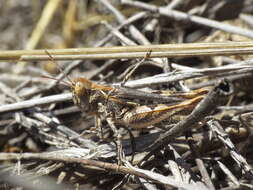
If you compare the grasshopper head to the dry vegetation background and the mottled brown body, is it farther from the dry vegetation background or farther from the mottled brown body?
the dry vegetation background

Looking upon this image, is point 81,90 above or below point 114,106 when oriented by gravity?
above

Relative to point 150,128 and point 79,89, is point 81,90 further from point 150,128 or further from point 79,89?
point 150,128

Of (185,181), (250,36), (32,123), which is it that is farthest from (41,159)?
(250,36)

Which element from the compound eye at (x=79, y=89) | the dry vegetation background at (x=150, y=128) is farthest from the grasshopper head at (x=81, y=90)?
the dry vegetation background at (x=150, y=128)

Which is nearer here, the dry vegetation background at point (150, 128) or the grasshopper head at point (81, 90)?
the dry vegetation background at point (150, 128)

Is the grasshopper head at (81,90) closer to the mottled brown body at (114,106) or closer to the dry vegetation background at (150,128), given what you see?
the mottled brown body at (114,106)

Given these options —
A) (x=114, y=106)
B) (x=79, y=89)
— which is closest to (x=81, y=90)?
(x=79, y=89)
